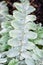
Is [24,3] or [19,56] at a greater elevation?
[24,3]

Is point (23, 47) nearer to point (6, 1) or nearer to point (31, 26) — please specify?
point (31, 26)

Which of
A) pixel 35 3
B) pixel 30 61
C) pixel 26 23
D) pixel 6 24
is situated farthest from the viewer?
pixel 35 3

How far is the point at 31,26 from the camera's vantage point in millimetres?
1467

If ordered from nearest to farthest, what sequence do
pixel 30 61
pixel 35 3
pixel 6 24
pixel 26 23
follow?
pixel 30 61
pixel 26 23
pixel 6 24
pixel 35 3

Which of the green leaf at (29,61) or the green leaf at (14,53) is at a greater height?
the green leaf at (14,53)

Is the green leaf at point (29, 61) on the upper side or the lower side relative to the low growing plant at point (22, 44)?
lower

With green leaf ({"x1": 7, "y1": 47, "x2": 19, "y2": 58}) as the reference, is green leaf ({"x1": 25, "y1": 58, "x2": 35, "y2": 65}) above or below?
below

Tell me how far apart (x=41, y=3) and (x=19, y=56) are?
2.62 feet

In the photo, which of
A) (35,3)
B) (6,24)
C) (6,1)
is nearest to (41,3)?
(35,3)

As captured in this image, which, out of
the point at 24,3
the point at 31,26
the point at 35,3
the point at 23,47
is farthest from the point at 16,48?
the point at 35,3

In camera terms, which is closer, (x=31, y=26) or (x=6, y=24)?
(x=31, y=26)

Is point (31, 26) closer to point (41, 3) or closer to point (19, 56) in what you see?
point (19, 56)

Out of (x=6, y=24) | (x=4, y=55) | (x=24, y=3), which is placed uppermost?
(x=24, y=3)

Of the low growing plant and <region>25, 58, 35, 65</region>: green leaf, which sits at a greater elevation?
the low growing plant
